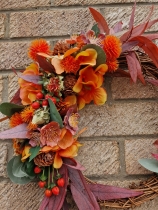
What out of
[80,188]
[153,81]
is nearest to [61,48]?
[153,81]

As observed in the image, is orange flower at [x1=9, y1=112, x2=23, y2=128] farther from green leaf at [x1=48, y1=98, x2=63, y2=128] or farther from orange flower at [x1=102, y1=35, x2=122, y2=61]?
orange flower at [x1=102, y1=35, x2=122, y2=61]

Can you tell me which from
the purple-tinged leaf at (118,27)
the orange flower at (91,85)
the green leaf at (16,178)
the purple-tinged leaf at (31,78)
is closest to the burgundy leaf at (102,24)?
the purple-tinged leaf at (118,27)

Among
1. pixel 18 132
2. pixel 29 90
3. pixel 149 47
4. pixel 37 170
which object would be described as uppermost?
pixel 149 47

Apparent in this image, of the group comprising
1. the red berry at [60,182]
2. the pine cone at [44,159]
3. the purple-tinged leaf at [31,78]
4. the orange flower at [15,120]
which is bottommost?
the red berry at [60,182]

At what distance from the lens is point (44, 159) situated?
865mm

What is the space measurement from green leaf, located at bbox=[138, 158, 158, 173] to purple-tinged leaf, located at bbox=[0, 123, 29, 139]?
0.35 meters

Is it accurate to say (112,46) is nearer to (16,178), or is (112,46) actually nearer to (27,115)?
(27,115)

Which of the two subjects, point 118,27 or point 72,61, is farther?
point 118,27

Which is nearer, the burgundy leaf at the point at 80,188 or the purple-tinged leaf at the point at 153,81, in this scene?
the burgundy leaf at the point at 80,188

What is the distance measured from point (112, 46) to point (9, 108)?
13.6 inches

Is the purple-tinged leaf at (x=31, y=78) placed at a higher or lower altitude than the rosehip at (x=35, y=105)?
higher

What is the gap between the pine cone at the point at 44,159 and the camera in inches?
34.0

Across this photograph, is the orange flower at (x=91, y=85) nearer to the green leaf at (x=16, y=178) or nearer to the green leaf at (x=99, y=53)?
the green leaf at (x=99, y=53)

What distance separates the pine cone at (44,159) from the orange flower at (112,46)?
13.1 inches
